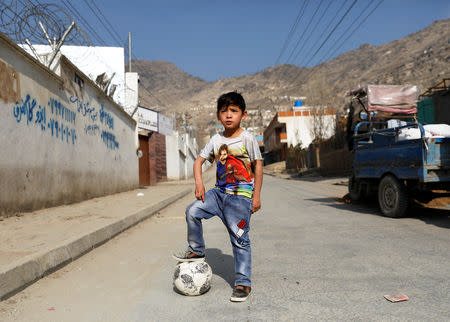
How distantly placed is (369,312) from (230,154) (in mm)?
1521

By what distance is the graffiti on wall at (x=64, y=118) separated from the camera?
677cm

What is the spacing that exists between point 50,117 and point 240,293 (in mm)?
6692

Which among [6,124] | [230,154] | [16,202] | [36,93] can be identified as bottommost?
[16,202]

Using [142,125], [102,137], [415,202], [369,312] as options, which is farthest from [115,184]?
[369,312]

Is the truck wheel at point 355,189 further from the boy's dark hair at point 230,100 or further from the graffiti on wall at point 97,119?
the graffiti on wall at point 97,119

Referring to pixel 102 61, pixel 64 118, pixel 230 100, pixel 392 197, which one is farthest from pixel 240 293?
pixel 102 61

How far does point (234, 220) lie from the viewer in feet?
9.37

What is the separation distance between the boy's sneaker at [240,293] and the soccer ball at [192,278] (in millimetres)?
277

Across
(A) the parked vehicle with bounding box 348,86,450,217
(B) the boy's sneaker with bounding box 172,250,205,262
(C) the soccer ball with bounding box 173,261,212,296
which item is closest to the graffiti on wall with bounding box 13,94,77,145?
(B) the boy's sneaker with bounding box 172,250,205,262

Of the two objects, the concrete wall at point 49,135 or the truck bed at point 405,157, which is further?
the concrete wall at point 49,135

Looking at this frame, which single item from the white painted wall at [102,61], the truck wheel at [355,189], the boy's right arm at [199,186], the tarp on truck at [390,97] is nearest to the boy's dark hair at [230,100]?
the boy's right arm at [199,186]

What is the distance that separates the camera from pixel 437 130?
6.46m

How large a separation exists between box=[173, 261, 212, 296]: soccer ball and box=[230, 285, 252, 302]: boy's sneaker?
0.91 feet

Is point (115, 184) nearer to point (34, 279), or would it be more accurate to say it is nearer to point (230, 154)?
point (34, 279)
